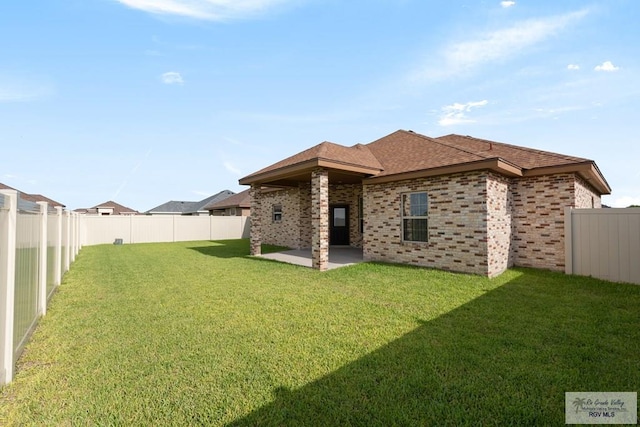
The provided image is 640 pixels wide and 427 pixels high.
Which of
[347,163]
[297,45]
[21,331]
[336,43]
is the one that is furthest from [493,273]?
[21,331]

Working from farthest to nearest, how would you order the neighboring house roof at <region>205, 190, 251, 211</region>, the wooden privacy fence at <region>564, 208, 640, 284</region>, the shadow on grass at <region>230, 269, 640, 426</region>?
the neighboring house roof at <region>205, 190, 251, 211</region>
the wooden privacy fence at <region>564, 208, 640, 284</region>
the shadow on grass at <region>230, 269, 640, 426</region>

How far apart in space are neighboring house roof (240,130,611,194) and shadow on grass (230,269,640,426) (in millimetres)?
4595

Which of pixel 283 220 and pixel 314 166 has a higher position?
pixel 314 166

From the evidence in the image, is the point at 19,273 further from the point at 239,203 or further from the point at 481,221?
the point at 239,203

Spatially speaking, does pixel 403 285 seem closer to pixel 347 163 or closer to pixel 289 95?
pixel 347 163

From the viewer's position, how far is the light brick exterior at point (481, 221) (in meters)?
8.08

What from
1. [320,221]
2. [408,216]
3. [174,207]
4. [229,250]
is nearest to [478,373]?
[320,221]

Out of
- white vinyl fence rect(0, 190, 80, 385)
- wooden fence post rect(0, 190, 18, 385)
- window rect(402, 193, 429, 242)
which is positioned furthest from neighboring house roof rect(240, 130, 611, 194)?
wooden fence post rect(0, 190, 18, 385)

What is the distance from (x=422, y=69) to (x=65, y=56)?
10.8 m

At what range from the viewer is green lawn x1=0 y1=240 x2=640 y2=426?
2535 mm

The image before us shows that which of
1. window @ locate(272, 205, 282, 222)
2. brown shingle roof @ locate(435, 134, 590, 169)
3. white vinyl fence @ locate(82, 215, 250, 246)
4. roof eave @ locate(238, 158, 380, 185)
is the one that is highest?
brown shingle roof @ locate(435, 134, 590, 169)

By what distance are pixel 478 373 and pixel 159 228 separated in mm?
23164

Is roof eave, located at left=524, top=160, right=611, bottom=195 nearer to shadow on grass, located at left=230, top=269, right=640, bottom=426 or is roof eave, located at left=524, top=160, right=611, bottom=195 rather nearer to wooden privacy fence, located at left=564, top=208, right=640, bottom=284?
wooden privacy fence, located at left=564, top=208, right=640, bottom=284

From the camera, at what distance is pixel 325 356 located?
3.52 m
